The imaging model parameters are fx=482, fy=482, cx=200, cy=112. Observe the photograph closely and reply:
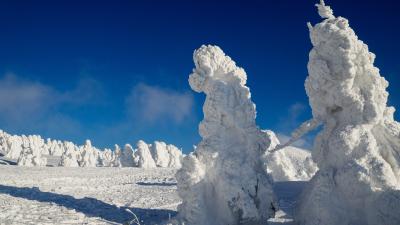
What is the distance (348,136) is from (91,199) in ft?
44.4

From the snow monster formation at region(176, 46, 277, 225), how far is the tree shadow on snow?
10.5 ft

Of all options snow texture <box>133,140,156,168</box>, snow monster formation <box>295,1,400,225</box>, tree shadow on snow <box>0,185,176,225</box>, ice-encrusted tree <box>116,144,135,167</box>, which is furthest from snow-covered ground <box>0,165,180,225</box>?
ice-encrusted tree <box>116,144,135,167</box>

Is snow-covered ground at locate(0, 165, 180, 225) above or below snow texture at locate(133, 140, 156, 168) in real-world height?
below

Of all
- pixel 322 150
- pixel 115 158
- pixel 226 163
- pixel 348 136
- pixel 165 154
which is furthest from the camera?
pixel 115 158

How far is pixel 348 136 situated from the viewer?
15.6 metres

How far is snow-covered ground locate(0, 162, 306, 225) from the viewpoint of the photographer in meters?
19.2

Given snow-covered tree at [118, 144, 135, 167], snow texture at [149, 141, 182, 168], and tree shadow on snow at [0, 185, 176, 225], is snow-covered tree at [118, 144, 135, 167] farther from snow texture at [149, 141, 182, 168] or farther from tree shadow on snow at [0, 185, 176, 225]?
tree shadow on snow at [0, 185, 176, 225]

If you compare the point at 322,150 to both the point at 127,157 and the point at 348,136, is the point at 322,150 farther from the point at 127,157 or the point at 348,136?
the point at 127,157

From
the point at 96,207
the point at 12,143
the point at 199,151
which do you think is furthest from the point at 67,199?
the point at 12,143

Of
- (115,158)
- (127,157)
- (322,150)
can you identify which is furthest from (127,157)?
(322,150)

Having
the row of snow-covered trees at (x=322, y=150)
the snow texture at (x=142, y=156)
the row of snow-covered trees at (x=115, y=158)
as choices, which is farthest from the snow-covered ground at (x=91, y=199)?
the snow texture at (x=142, y=156)

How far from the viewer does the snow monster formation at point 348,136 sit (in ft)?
47.9

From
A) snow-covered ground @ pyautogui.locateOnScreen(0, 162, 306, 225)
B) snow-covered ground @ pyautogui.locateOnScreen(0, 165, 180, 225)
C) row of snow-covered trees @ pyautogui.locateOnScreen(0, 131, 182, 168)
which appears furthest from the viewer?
row of snow-covered trees @ pyautogui.locateOnScreen(0, 131, 182, 168)

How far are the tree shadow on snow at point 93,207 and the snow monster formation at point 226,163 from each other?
3.20 metres
